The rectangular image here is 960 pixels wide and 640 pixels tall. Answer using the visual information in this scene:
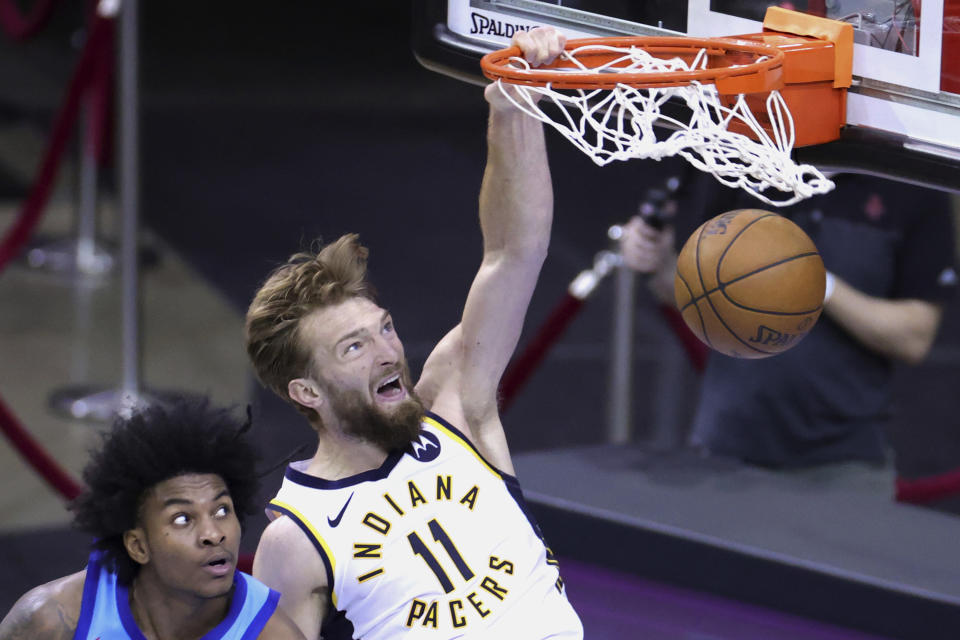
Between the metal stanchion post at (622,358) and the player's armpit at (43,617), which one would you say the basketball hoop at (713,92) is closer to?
the player's armpit at (43,617)

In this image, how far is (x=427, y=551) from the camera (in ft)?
9.50

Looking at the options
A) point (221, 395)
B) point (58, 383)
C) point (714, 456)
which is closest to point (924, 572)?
point (714, 456)

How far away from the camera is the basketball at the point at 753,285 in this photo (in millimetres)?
2881

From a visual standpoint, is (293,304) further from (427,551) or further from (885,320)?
(885,320)

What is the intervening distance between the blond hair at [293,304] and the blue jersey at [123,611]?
1.56 ft

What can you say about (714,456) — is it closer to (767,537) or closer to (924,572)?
(767,537)

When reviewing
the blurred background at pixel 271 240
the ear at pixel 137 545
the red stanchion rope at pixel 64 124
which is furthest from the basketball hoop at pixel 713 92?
the red stanchion rope at pixel 64 124

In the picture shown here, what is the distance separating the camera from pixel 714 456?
14.1 feet

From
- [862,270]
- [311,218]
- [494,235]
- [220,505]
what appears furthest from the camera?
[311,218]

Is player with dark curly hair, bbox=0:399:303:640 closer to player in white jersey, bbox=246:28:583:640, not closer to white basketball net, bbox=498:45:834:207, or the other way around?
player in white jersey, bbox=246:28:583:640

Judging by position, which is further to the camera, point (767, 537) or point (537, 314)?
point (537, 314)

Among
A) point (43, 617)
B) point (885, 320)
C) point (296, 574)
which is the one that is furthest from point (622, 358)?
point (43, 617)

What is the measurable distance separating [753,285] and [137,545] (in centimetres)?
131

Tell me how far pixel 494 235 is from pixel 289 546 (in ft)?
2.59
